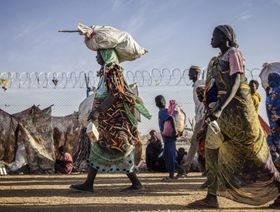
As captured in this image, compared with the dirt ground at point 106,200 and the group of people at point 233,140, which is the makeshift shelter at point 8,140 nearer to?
the dirt ground at point 106,200

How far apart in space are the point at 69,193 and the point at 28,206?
118 cm

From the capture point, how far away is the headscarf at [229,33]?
4.35m

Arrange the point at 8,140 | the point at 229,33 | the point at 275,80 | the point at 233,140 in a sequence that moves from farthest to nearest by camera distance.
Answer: the point at 8,140
the point at 275,80
the point at 229,33
the point at 233,140

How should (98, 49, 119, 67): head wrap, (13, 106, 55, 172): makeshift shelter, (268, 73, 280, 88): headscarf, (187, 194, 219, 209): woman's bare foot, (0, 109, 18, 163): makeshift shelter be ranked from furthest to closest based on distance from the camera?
(0, 109, 18, 163): makeshift shelter < (13, 106, 55, 172): makeshift shelter < (268, 73, 280, 88): headscarf < (98, 49, 119, 67): head wrap < (187, 194, 219, 209): woman's bare foot

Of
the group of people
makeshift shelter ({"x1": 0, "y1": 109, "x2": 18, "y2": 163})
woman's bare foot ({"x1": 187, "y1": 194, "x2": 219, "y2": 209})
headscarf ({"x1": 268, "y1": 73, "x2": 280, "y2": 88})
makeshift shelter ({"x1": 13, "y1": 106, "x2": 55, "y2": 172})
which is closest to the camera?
the group of people

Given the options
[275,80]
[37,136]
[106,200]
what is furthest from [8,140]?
[275,80]

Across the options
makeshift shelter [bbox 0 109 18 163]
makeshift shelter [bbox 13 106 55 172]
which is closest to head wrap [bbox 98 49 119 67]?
makeshift shelter [bbox 13 106 55 172]

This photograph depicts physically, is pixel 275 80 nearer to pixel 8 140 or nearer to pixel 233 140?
pixel 233 140

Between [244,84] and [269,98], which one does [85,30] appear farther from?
[269,98]

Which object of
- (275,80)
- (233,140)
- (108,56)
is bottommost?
(233,140)

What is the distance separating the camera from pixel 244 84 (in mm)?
4301

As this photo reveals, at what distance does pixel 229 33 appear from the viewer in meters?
4.37

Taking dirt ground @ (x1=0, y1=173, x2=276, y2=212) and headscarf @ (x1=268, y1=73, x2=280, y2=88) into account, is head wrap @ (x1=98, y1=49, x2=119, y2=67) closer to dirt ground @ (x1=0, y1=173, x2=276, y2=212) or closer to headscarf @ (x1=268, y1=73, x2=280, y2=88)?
dirt ground @ (x1=0, y1=173, x2=276, y2=212)

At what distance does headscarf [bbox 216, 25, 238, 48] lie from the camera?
14.3ft
